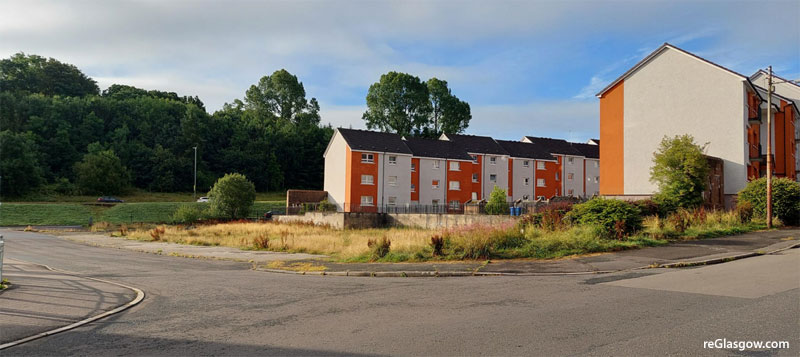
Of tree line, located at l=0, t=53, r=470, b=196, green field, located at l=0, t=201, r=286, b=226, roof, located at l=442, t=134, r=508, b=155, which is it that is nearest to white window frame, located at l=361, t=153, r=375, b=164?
roof, located at l=442, t=134, r=508, b=155

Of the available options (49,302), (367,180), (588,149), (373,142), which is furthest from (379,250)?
(588,149)

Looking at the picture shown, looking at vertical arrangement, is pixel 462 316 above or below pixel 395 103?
below

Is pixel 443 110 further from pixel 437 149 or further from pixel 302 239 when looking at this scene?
pixel 302 239

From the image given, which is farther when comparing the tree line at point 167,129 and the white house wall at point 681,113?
the tree line at point 167,129

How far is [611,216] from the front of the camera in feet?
62.1

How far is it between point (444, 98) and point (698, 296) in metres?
78.0

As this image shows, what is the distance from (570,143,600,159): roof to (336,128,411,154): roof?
1085 inches

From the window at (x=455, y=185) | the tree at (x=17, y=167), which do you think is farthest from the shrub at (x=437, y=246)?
the tree at (x=17, y=167)

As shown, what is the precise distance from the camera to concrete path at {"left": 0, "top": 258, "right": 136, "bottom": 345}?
26.2ft

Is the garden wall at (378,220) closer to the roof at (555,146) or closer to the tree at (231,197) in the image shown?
the tree at (231,197)

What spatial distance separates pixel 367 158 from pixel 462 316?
45369 millimetres

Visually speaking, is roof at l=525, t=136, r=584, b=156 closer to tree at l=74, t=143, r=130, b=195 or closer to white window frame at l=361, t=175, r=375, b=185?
white window frame at l=361, t=175, r=375, b=185

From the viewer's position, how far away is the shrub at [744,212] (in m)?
23.6

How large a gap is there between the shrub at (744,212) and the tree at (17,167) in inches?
3159
